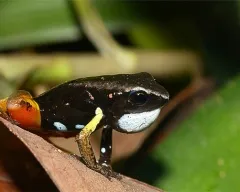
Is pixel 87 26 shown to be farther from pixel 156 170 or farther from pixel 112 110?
pixel 112 110

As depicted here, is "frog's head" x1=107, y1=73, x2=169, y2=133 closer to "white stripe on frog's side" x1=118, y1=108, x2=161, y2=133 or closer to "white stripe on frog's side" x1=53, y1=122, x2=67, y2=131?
"white stripe on frog's side" x1=118, y1=108, x2=161, y2=133

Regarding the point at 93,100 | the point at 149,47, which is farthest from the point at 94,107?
the point at 149,47

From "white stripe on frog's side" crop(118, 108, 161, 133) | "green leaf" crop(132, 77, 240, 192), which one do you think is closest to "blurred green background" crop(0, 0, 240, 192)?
"green leaf" crop(132, 77, 240, 192)

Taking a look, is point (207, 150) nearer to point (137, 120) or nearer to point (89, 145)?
point (137, 120)

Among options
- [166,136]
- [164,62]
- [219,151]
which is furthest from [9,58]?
[219,151]

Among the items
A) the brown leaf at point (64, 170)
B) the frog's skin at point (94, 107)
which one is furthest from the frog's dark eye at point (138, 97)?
the brown leaf at point (64, 170)

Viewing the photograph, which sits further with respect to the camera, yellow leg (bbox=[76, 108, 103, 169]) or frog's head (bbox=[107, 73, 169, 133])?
frog's head (bbox=[107, 73, 169, 133])

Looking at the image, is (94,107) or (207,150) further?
(207,150)
